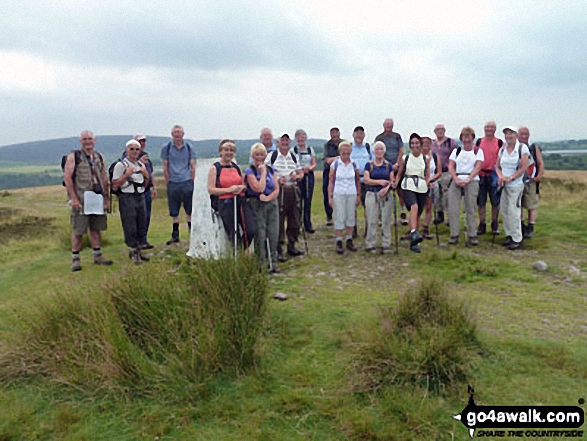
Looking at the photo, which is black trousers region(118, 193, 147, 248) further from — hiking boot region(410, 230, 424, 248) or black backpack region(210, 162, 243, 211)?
hiking boot region(410, 230, 424, 248)

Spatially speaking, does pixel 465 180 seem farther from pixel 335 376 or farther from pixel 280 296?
pixel 335 376

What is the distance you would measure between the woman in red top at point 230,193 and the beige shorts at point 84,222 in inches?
92.1

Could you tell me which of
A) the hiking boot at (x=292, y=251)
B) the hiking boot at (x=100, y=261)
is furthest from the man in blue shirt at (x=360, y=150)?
the hiking boot at (x=100, y=261)

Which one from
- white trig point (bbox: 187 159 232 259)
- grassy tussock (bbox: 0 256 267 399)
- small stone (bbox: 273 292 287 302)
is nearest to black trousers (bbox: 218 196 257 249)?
white trig point (bbox: 187 159 232 259)

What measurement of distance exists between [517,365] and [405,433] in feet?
5.29

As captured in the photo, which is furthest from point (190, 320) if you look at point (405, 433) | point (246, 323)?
point (405, 433)

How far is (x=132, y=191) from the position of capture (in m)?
7.96

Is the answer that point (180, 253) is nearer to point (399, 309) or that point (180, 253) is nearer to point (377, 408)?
point (399, 309)

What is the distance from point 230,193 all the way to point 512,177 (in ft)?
A: 18.5

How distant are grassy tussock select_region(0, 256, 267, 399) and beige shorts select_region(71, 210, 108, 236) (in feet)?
9.54

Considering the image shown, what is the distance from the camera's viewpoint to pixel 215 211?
7.28m

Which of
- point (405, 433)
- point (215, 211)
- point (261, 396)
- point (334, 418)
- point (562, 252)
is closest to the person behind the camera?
point (405, 433)

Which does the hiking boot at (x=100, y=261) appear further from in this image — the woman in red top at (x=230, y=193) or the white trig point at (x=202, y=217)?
the woman in red top at (x=230, y=193)

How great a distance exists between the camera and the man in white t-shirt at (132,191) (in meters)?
7.79
